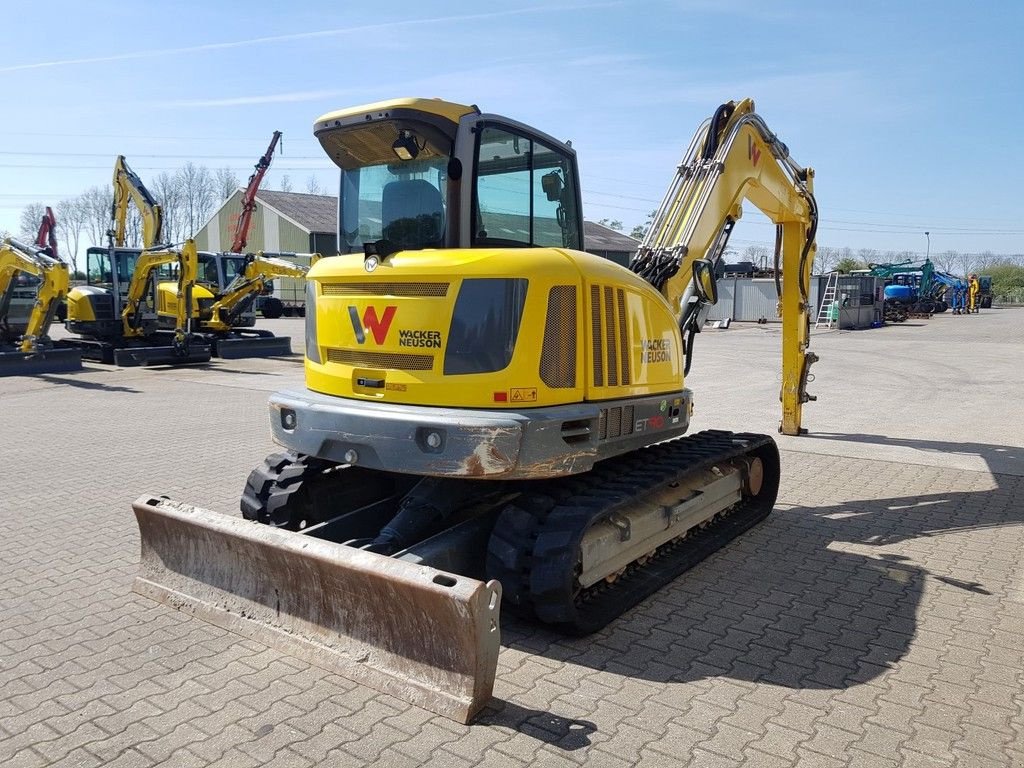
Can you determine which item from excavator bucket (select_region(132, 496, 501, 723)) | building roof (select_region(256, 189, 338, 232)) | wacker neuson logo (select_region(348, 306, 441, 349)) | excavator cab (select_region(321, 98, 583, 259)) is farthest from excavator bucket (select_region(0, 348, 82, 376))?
building roof (select_region(256, 189, 338, 232))

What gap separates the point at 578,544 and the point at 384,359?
4.95ft

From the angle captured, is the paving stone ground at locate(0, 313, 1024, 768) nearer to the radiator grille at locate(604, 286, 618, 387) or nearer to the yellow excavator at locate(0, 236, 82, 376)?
the radiator grille at locate(604, 286, 618, 387)

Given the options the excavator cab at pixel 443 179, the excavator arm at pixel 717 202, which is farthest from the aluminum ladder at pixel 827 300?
the excavator cab at pixel 443 179

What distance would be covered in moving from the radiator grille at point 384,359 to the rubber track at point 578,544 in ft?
3.07

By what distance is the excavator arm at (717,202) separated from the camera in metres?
6.70

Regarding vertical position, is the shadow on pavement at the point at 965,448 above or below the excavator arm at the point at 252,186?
below

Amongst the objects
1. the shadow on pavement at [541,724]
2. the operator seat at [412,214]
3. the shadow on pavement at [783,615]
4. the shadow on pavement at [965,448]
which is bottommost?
the shadow on pavement at [541,724]

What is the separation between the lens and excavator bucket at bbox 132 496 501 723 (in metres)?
3.70

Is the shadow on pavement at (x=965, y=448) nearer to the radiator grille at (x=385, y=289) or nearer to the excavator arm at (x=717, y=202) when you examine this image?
the excavator arm at (x=717, y=202)

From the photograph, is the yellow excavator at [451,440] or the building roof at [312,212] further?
the building roof at [312,212]

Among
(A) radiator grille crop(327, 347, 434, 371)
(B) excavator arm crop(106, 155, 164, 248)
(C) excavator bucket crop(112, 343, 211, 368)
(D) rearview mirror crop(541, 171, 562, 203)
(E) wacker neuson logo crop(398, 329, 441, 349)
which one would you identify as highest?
(B) excavator arm crop(106, 155, 164, 248)

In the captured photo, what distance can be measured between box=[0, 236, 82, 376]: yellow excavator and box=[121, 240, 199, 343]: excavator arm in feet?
7.11

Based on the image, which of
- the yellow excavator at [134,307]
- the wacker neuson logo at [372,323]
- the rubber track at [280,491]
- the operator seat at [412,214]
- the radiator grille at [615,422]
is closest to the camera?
→ the wacker neuson logo at [372,323]

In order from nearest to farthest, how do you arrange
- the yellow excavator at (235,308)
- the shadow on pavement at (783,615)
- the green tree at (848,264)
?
the shadow on pavement at (783,615) < the yellow excavator at (235,308) < the green tree at (848,264)
